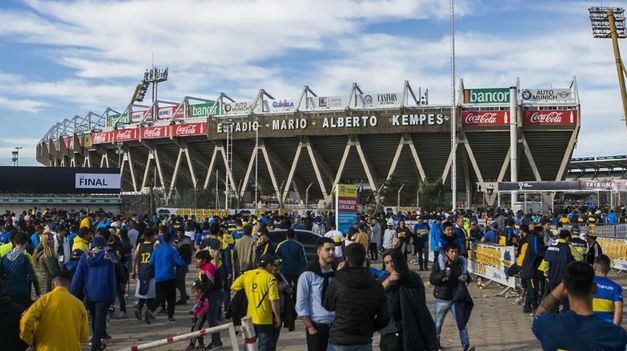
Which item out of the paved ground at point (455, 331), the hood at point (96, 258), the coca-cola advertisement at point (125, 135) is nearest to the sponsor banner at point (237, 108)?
the coca-cola advertisement at point (125, 135)

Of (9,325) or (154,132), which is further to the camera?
(154,132)

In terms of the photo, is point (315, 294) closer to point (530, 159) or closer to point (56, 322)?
point (56, 322)

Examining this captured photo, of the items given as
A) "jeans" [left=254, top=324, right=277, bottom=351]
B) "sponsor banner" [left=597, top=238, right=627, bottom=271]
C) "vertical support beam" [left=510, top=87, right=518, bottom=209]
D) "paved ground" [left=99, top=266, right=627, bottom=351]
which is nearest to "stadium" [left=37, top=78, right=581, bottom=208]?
"vertical support beam" [left=510, top=87, right=518, bottom=209]

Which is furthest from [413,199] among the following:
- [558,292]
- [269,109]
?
[558,292]

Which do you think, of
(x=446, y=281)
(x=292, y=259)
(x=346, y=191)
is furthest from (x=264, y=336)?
(x=346, y=191)

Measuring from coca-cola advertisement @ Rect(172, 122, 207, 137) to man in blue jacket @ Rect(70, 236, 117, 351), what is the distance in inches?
2470

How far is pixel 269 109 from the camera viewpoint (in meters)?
68.4

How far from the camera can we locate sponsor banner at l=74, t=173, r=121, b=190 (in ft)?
154

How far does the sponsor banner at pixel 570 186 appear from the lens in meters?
43.8

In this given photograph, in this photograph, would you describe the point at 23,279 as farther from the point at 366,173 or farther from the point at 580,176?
the point at 580,176

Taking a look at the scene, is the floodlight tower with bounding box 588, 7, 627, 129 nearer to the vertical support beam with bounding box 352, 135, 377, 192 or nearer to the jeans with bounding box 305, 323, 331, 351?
the vertical support beam with bounding box 352, 135, 377, 192

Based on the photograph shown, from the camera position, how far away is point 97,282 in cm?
947

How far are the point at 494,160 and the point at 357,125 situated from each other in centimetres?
1415

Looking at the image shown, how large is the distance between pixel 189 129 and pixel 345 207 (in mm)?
55551
